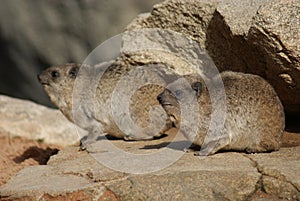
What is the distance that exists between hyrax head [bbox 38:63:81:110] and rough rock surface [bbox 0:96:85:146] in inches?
53.4

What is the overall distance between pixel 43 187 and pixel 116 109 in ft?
6.90

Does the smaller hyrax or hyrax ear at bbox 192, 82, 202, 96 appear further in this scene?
hyrax ear at bbox 192, 82, 202, 96

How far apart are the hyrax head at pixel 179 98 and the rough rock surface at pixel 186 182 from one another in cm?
54

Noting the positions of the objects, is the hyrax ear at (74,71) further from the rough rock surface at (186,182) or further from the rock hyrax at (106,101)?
the rough rock surface at (186,182)

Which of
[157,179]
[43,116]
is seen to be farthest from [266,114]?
[43,116]

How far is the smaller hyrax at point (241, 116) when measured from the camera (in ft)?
19.3

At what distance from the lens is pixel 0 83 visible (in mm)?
10562

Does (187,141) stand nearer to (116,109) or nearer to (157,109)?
(157,109)

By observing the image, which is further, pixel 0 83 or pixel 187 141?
pixel 0 83

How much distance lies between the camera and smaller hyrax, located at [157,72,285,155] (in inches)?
231

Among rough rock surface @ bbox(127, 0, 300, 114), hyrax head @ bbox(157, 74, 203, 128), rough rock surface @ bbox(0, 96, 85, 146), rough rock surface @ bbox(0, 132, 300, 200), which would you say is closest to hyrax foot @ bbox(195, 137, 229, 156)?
rough rock surface @ bbox(0, 132, 300, 200)

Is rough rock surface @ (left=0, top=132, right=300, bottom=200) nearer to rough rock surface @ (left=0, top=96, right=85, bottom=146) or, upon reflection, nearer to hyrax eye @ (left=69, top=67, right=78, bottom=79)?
hyrax eye @ (left=69, top=67, right=78, bottom=79)

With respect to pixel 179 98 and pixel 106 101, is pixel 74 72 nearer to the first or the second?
pixel 106 101

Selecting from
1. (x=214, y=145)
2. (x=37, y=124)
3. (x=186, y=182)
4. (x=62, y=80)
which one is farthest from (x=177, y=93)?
(x=37, y=124)
